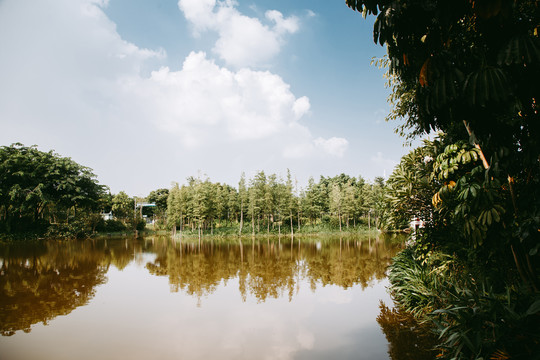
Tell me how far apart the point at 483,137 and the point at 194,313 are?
19.6 ft

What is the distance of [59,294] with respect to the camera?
7.18 meters

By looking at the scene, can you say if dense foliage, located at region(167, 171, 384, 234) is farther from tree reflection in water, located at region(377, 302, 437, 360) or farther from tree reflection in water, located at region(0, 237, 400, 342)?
tree reflection in water, located at region(377, 302, 437, 360)

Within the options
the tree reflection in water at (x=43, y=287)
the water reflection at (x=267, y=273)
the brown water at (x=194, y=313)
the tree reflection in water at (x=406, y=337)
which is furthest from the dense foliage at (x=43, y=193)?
the tree reflection in water at (x=406, y=337)

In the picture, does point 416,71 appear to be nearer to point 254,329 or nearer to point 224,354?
point 224,354

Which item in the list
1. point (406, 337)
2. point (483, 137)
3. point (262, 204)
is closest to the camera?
point (483, 137)

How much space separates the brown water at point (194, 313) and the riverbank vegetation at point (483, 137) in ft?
4.97

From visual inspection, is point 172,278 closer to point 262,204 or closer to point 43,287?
point 43,287

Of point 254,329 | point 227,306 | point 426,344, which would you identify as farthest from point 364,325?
point 227,306

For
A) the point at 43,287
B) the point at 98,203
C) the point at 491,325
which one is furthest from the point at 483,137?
the point at 98,203

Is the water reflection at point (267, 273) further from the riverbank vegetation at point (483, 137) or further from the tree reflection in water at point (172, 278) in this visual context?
the riverbank vegetation at point (483, 137)

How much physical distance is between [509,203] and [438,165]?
37.7 inches

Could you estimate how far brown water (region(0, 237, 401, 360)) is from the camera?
4172 millimetres

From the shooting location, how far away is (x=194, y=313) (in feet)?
19.2

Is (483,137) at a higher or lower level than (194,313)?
higher
